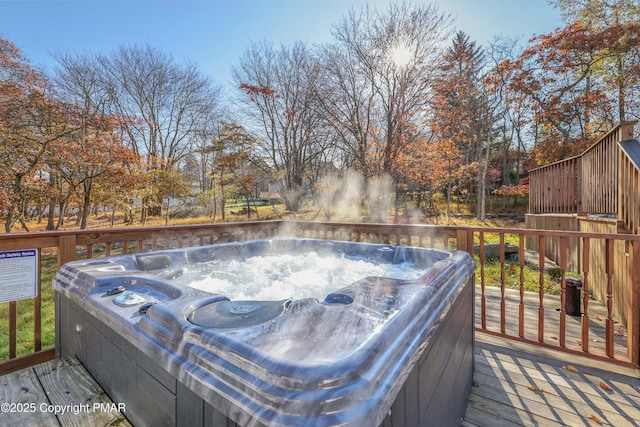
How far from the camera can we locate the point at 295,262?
2.76 m

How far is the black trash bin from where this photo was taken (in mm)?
2625

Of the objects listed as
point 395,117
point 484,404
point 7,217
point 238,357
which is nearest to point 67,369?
point 238,357

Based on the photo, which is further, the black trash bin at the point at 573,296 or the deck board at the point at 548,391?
the black trash bin at the point at 573,296

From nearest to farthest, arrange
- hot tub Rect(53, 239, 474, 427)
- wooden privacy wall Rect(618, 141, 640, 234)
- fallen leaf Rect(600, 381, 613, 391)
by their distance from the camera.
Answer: hot tub Rect(53, 239, 474, 427) → fallen leaf Rect(600, 381, 613, 391) → wooden privacy wall Rect(618, 141, 640, 234)

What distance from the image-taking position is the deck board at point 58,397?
119 centimetres

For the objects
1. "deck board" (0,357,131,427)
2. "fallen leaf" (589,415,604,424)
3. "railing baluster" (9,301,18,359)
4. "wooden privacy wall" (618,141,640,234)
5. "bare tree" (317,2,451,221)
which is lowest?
"fallen leaf" (589,415,604,424)

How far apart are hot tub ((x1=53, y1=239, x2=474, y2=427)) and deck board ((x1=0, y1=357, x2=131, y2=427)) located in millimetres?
67

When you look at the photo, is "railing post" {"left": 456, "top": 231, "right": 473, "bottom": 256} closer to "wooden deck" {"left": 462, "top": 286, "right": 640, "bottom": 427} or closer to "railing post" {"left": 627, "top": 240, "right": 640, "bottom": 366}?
"wooden deck" {"left": 462, "top": 286, "right": 640, "bottom": 427}

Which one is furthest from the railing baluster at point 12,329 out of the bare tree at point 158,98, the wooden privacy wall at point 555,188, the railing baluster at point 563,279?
the bare tree at point 158,98

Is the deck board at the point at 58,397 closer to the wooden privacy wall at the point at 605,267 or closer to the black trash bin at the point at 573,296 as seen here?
the wooden privacy wall at the point at 605,267

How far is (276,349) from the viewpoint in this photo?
694mm

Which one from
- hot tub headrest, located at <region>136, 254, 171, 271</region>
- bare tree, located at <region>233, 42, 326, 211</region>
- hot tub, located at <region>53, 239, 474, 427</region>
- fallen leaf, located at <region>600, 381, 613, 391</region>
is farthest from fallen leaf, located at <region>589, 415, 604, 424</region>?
bare tree, located at <region>233, 42, 326, 211</region>

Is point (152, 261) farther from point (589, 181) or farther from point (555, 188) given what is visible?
point (555, 188)

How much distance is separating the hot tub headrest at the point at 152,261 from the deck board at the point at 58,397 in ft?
2.20
